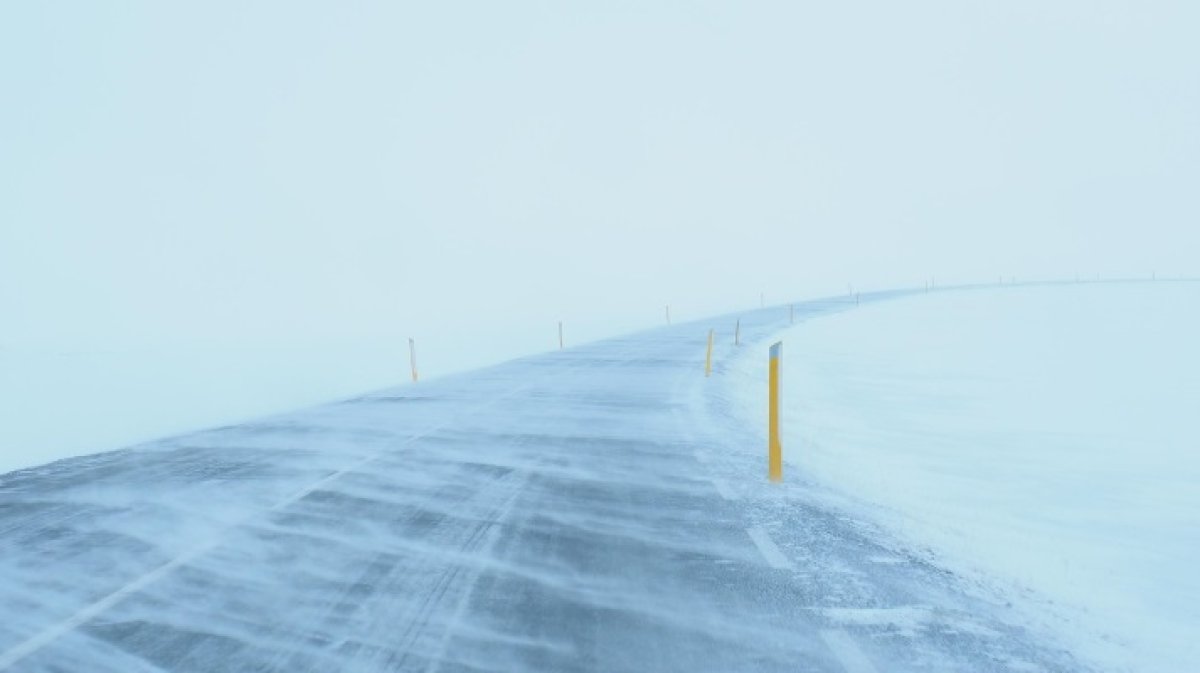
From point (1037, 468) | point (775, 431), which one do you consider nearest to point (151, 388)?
point (775, 431)

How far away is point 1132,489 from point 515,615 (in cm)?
725

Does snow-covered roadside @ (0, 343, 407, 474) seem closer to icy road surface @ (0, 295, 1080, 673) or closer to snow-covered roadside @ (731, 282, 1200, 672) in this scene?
icy road surface @ (0, 295, 1080, 673)

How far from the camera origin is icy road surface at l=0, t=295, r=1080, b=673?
3973 millimetres

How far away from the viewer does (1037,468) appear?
9.07 metres

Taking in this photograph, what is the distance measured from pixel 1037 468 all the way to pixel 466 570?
7.39m

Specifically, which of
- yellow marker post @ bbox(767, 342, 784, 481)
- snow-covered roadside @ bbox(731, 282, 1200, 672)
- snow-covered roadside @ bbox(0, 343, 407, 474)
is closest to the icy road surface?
yellow marker post @ bbox(767, 342, 784, 481)

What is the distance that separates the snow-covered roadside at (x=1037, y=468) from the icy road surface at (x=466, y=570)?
0.59 m

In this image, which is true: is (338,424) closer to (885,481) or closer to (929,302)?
(885,481)

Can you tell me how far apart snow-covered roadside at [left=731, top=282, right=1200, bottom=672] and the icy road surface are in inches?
23.4

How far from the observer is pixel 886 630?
13.6ft

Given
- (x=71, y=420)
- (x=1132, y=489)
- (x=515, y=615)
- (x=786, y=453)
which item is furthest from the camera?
(x=71, y=420)

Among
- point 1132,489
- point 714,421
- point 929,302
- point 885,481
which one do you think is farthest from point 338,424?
point 929,302

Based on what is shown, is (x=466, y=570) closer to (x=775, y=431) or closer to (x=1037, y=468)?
(x=775, y=431)

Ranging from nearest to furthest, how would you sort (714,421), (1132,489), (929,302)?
(1132,489) → (714,421) → (929,302)
